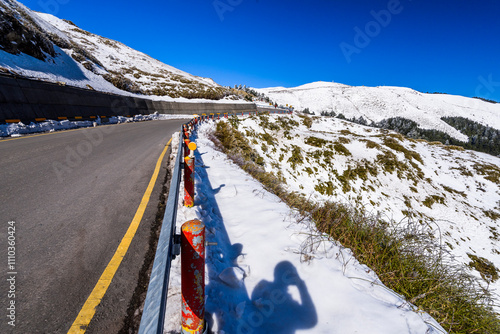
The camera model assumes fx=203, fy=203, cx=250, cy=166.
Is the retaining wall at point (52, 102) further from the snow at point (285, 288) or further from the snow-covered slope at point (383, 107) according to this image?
the snow-covered slope at point (383, 107)

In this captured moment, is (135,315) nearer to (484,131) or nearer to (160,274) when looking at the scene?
(160,274)

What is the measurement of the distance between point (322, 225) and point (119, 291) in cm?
323

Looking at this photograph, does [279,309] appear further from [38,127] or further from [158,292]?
[38,127]

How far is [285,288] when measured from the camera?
2436mm

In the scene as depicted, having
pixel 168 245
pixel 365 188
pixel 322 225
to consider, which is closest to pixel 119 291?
pixel 168 245

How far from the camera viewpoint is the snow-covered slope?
96.8 m

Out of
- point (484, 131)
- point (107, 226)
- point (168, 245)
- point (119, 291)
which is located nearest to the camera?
point (168, 245)

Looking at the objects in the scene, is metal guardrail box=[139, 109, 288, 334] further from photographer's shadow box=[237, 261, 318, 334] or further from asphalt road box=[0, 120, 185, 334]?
photographer's shadow box=[237, 261, 318, 334]

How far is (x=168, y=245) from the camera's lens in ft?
4.84

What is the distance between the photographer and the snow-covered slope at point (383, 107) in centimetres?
9681

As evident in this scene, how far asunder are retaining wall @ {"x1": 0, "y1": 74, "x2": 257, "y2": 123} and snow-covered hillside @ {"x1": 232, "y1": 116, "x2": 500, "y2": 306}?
A: 11.9 meters

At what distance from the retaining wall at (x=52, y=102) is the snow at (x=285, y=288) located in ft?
43.1
